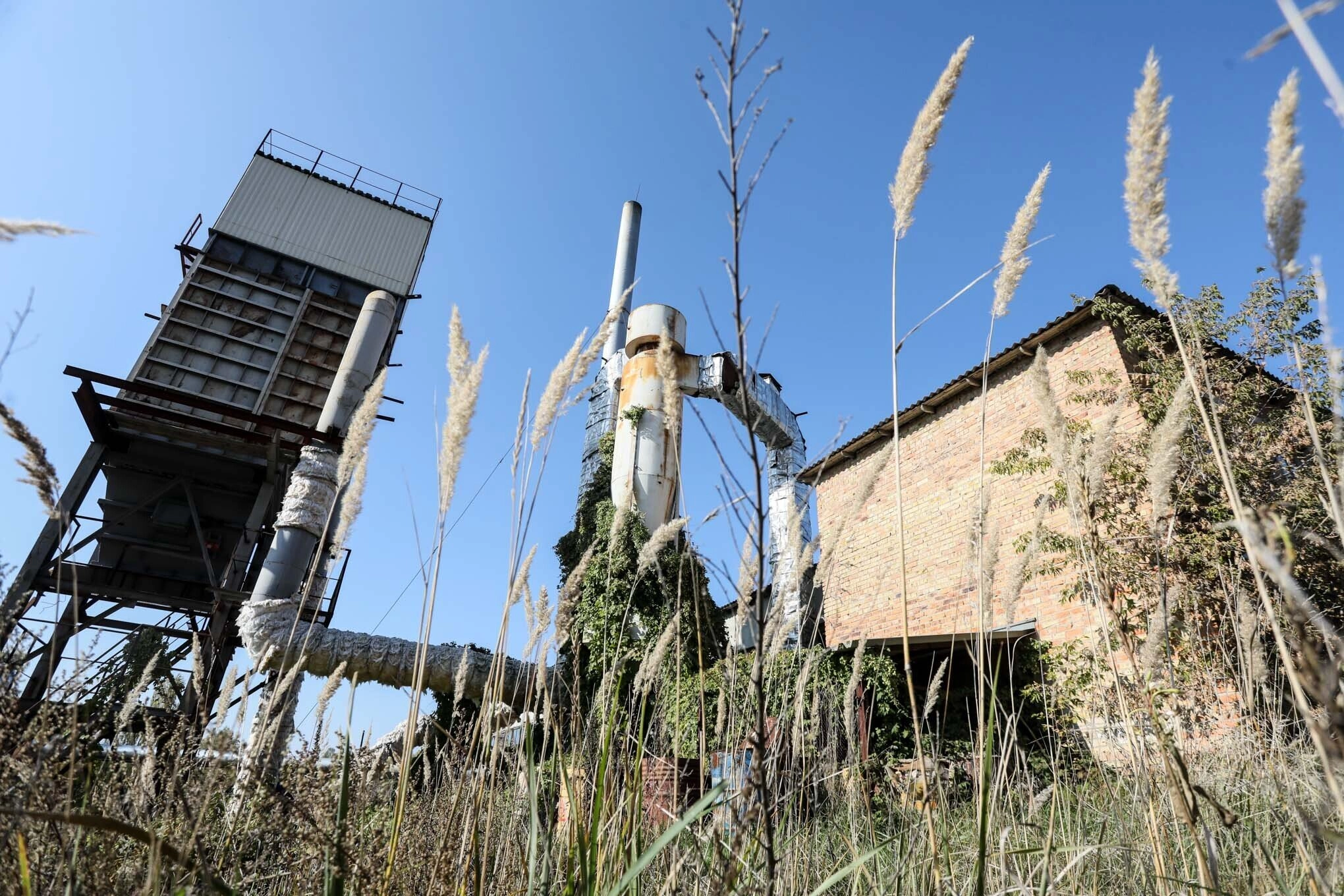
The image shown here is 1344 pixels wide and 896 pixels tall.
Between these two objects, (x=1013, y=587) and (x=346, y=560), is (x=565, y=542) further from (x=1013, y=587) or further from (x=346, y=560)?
(x=1013, y=587)

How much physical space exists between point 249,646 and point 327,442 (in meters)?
3.14

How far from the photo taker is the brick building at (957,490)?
28.1 ft

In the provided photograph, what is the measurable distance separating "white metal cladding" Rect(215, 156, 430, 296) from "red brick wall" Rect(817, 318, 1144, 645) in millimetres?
12979

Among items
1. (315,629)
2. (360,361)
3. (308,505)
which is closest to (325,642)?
(315,629)

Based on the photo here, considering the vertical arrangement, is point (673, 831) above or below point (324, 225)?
below

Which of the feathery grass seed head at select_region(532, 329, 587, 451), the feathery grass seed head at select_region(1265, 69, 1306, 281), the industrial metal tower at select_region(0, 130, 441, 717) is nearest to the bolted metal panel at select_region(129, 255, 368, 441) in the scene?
the industrial metal tower at select_region(0, 130, 441, 717)

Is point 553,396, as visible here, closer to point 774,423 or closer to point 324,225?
point 774,423

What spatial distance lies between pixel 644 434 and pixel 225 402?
30.5 feet

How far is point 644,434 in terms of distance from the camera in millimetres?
11445

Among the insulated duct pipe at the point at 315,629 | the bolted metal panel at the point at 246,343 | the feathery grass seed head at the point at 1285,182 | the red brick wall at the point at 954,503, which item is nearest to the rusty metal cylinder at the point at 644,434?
the red brick wall at the point at 954,503

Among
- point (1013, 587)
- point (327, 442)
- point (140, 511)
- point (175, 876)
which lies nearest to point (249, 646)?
point (327, 442)

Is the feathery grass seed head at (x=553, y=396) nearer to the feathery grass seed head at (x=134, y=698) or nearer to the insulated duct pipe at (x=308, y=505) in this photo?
the feathery grass seed head at (x=134, y=698)

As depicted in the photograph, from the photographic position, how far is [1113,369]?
8531 millimetres

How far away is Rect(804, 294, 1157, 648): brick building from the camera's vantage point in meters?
8.56
